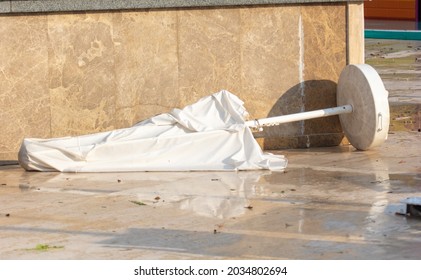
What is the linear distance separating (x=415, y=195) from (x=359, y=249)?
1.93 meters

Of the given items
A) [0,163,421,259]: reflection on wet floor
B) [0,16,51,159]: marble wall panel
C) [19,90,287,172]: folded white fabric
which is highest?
[0,16,51,159]: marble wall panel

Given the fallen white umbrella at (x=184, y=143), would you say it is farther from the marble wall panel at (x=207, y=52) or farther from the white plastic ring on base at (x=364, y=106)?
the marble wall panel at (x=207, y=52)

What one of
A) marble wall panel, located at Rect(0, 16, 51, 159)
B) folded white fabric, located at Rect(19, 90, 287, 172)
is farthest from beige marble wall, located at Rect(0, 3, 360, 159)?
folded white fabric, located at Rect(19, 90, 287, 172)

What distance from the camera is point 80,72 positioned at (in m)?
11.1

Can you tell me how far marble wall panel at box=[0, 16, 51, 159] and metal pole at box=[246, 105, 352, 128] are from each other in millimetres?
2027

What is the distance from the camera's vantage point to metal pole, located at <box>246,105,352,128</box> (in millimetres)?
10891

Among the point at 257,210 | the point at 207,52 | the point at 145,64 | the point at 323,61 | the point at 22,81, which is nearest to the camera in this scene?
the point at 257,210

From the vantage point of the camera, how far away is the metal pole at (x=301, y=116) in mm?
10891

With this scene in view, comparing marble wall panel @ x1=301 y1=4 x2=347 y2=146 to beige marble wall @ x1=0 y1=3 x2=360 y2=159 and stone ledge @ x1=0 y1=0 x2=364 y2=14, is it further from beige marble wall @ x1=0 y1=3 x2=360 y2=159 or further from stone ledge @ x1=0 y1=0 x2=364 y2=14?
stone ledge @ x1=0 y1=0 x2=364 y2=14

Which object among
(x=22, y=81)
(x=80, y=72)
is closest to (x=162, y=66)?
(x=80, y=72)

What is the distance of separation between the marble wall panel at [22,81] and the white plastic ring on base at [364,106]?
9.74ft

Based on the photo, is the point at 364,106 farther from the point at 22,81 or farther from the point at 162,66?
the point at 22,81

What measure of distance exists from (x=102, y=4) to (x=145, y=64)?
2.44ft

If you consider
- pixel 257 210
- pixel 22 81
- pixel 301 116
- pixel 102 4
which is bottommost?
pixel 257 210
